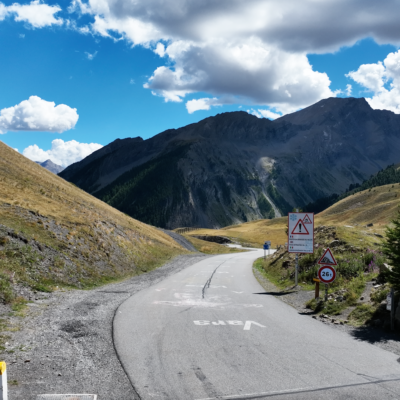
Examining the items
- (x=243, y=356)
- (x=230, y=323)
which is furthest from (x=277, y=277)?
(x=243, y=356)

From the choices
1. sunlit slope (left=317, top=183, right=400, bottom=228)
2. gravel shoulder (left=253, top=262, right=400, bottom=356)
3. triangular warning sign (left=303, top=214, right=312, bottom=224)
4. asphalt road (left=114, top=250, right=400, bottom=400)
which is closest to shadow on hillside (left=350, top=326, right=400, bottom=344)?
gravel shoulder (left=253, top=262, right=400, bottom=356)

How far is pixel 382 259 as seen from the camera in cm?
1847

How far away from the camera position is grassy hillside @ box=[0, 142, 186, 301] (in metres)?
18.6

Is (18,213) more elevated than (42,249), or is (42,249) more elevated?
(18,213)

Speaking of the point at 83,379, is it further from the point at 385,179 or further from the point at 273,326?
the point at 385,179

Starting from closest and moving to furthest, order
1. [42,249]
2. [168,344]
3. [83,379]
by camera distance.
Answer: [83,379] → [168,344] → [42,249]

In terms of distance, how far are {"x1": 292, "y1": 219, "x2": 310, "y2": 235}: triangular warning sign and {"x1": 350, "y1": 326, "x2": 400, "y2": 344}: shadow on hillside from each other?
385 inches

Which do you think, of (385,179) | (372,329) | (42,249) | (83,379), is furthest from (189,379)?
→ (385,179)

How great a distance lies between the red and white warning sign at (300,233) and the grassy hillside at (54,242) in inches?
421

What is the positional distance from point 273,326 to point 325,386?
4873mm

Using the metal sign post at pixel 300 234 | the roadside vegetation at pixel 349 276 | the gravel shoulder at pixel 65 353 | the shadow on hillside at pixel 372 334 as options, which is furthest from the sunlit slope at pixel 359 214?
the gravel shoulder at pixel 65 353

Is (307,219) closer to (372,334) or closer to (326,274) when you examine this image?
(326,274)

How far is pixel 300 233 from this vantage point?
21.4 meters

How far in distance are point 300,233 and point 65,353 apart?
15.3 meters
